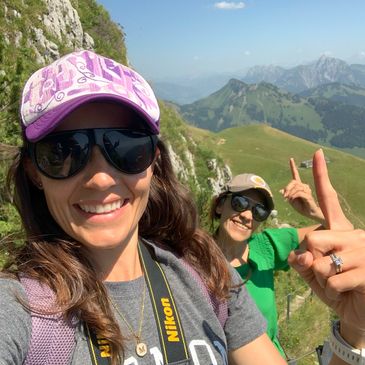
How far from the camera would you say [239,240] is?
4.79m

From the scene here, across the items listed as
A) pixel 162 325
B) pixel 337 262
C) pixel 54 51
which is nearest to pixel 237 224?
pixel 162 325

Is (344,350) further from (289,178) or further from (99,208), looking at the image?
(289,178)

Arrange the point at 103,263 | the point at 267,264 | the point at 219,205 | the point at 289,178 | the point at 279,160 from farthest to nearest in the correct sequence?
the point at 279,160
the point at 289,178
the point at 219,205
the point at 267,264
the point at 103,263

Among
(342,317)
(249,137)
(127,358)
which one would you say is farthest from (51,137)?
(249,137)

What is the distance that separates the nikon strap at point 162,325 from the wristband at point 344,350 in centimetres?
78

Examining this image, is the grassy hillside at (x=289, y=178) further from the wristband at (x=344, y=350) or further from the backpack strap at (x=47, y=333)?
the backpack strap at (x=47, y=333)

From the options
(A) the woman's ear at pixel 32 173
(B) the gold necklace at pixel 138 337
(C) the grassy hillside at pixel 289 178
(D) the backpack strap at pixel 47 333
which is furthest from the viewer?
(C) the grassy hillside at pixel 289 178

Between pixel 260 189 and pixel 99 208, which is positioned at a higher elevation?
pixel 99 208

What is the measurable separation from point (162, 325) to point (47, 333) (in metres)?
0.61

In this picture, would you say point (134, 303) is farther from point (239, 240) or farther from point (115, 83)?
point (239, 240)

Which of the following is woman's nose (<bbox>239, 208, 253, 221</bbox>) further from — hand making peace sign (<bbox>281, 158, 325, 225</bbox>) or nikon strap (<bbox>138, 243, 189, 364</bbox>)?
nikon strap (<bbox>138, 243, 189, 364</bbox>)

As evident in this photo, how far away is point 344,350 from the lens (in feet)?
6.51

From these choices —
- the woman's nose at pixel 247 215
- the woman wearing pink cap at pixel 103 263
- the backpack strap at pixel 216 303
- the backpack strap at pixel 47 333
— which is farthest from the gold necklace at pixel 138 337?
the woman's nose at pixel 247 215

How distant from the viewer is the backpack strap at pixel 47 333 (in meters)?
1.77
